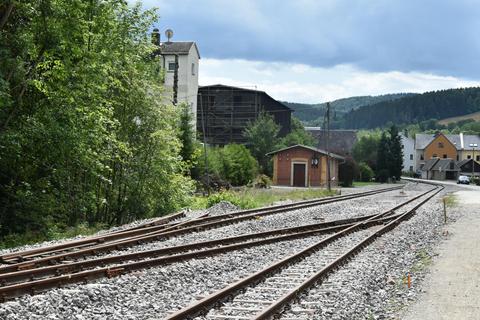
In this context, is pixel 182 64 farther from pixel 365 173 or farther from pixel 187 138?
pixel 365 173

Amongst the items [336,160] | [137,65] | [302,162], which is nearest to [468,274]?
[137,65]

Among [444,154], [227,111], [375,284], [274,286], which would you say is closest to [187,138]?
[375,284]

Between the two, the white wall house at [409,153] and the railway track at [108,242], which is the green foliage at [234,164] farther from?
the white wall house at [409,153]

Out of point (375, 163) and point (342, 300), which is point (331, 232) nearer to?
point (342, 300)

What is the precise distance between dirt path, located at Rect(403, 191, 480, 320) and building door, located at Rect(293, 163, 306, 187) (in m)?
45.8

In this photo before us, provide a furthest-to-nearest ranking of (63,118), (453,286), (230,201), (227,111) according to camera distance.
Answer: (227,111) < (230,201) < (63,118) < (453,286)

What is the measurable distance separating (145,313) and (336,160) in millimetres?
60922

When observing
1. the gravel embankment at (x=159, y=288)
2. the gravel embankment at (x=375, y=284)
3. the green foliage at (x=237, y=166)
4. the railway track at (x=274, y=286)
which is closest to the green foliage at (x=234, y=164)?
the green foliage at (x=237, y=166)

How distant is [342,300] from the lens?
920cm

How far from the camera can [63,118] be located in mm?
18719

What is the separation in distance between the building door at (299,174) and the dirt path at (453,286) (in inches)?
1802

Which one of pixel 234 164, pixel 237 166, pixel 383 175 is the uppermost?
pixel 234 164

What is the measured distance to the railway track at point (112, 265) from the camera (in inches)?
350

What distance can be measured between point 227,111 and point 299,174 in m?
20.6
